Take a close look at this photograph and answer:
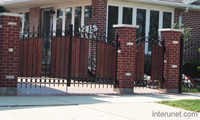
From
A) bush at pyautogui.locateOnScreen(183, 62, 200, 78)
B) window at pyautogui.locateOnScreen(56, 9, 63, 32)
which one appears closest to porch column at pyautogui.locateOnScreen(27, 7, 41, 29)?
window at pyautogui.locateOnScreen(56, 9, 63, 32)

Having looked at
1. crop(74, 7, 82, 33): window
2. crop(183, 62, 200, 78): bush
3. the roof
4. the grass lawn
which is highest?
the roof

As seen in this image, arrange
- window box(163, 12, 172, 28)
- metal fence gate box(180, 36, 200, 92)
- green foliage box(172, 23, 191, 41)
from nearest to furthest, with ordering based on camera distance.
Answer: metal fence gate box(180, 36, 200, 92)
green foliage box(172, 23, 191, 41)
window box(163, 12, 172, 28)

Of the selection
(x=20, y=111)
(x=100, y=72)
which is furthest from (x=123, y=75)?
(x=20, y=111)

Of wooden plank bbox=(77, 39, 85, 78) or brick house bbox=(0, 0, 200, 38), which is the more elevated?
brick house bbox=(0, 0, 200, 38)

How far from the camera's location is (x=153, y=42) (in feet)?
39.5

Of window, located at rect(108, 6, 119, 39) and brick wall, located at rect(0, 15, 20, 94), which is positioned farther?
window, located at rect(108, 6, 119, 39)

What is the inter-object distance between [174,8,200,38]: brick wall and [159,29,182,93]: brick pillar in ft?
17.7

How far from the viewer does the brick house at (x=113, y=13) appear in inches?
614

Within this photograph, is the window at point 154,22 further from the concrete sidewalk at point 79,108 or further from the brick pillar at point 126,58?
the concrete sidewalk at point 79,108

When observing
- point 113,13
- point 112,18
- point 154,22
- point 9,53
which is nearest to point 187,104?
point 9,53

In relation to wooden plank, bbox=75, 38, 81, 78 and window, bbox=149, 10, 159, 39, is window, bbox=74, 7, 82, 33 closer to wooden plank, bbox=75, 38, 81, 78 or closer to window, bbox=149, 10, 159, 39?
window, bbox=149, 10, 159, 39

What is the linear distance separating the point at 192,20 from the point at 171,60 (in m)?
6.43

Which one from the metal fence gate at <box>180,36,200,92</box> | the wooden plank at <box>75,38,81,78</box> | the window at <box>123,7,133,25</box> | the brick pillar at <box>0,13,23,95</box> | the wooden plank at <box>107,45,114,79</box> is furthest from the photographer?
the window at <box>123,7,133,25</box>

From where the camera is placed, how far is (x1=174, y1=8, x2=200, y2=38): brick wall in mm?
17281
